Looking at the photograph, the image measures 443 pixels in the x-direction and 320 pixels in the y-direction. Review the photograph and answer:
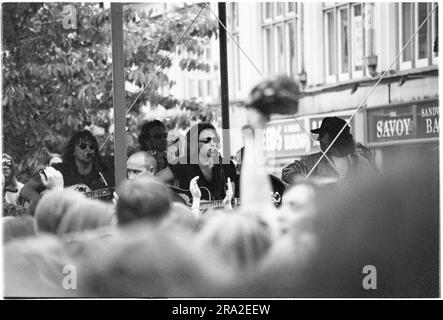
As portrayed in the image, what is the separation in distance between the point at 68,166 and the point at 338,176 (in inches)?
44.8

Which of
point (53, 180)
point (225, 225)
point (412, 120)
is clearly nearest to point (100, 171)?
point (53, 180)

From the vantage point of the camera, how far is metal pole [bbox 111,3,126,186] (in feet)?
16.3

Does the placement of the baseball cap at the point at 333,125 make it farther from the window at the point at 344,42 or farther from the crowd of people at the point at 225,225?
the window at the point at 344,42

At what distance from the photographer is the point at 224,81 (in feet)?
16.1

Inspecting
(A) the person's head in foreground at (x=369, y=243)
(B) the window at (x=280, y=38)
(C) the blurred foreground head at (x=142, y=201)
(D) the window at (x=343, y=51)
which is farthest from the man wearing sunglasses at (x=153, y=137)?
(D) the window at (x=343, y=51)

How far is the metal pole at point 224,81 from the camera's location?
488cm

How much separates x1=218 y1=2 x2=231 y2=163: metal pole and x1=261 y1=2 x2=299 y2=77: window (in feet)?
0.55

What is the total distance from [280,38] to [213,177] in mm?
632

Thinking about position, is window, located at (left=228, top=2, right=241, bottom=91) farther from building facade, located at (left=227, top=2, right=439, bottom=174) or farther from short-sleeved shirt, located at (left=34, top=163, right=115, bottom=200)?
short-sleeved shirt, located at (left=34, top=163, right=115, bottom=200)

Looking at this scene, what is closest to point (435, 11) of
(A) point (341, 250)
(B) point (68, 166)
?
(A) point (341, 250)

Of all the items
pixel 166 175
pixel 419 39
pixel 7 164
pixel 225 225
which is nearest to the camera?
pixel 419 39

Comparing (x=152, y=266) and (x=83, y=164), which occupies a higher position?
(x=83, y=164)

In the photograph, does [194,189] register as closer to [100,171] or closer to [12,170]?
[100,171]

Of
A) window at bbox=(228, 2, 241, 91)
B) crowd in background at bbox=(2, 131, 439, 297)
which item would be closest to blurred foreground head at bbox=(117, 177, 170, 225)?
crowd in background at bbox=(2, 131, 439, 297)
